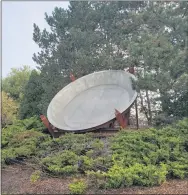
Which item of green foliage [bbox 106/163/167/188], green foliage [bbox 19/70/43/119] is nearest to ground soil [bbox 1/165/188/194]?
green foliage [bbox 106/163/167/188]

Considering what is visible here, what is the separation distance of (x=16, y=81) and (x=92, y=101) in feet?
74.1

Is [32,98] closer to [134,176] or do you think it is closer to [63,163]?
[63,163]

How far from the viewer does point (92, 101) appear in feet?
37.1

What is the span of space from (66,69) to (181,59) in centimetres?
750

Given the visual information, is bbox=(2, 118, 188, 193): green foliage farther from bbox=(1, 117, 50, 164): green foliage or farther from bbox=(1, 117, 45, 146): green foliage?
bbox=(1, 117, 45, 146): green foliage

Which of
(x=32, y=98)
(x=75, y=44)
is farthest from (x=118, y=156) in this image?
(x=32, y=98)

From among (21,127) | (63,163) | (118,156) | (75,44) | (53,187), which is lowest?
(53,187)

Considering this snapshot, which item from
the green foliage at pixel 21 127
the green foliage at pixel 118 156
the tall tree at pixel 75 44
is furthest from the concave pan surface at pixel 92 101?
the tall tree at pixel 75 44

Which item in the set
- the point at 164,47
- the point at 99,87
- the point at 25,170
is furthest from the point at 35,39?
the point at 25,170

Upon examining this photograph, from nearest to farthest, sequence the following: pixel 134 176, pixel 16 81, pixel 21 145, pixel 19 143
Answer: pixel 134 176
pixel 21 145
pixel 19 143
pixel 16 81

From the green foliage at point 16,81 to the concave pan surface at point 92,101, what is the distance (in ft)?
58.5

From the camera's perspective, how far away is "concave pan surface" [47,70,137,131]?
10266 millimetres

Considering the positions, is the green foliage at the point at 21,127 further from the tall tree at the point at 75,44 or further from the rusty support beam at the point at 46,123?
the tall tree at the point at 75,44

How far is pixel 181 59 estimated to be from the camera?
8.93m
